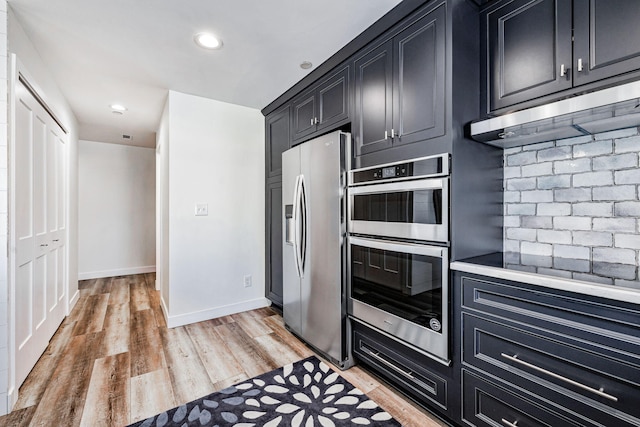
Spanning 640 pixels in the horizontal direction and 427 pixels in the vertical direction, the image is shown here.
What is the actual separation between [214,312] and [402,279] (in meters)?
2.36

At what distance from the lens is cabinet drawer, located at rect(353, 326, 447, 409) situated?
65.4 inches

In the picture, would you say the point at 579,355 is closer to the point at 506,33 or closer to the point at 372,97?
the point at 506,33

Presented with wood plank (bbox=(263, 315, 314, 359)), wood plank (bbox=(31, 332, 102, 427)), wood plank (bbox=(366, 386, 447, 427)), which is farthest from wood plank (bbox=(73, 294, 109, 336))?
wood plank (bbox=(366, 386, 447, 427))

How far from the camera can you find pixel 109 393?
6.44 ft

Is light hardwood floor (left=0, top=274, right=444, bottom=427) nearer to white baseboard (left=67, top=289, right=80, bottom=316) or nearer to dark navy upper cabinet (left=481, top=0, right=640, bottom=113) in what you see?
white baseboard (left=67, top=289, right=80, bottom=316)

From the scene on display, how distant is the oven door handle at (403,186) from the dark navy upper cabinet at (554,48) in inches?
21.6

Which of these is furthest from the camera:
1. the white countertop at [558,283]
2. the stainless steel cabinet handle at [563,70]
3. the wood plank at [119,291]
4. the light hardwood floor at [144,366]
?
the wood plank at [119,291]

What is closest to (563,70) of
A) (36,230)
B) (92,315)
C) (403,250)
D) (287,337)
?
(403,250)

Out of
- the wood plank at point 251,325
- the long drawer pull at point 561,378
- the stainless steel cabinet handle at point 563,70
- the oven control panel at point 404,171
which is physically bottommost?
the wood plank at point 251,325

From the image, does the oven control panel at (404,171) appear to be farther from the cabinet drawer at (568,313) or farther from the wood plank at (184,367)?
the wood plank at (184,367)

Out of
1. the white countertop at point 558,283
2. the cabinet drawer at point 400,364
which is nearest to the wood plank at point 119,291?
the cabinet drawer at point 400,364

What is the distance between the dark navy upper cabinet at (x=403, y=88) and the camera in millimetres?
1645

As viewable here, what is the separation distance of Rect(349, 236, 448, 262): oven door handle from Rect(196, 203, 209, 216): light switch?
184 centimetres

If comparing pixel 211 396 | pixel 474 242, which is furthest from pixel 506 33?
pixel 211 396
